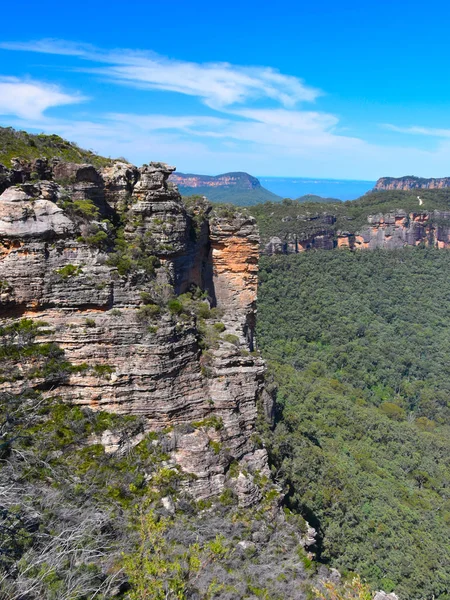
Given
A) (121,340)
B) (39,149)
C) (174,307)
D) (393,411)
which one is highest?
(39,149)

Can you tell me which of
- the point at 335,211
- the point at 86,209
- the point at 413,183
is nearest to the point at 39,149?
the point at 86,209

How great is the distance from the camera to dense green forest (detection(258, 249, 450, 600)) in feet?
68.0

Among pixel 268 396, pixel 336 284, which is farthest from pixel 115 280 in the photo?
pixel 336 284

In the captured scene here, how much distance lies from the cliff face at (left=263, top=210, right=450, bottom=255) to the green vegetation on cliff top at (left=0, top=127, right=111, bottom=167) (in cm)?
5910

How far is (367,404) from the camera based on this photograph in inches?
1826

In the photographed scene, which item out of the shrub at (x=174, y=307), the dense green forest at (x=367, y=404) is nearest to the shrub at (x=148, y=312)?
the shrub at (x=174, y=307)

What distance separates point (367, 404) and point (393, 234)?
49.2 metres

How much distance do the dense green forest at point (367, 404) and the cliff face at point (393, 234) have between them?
2291 mm

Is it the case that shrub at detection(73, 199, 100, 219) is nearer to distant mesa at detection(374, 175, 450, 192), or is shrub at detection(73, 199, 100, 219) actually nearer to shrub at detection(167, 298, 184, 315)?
shrub at detection(167, 298, 184, 315)

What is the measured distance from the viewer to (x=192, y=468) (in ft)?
44.7

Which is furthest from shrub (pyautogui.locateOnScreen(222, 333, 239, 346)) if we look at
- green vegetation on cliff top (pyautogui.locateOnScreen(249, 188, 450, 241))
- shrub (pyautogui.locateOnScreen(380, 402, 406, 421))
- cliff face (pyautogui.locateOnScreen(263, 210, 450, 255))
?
cliff face (pyautogui.locateOnScreen(263, 210, 450, 255))

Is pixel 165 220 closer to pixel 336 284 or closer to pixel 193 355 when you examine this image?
pixel 193 355

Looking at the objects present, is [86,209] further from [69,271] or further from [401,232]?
[401,232]

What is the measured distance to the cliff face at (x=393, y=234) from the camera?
80.0m
